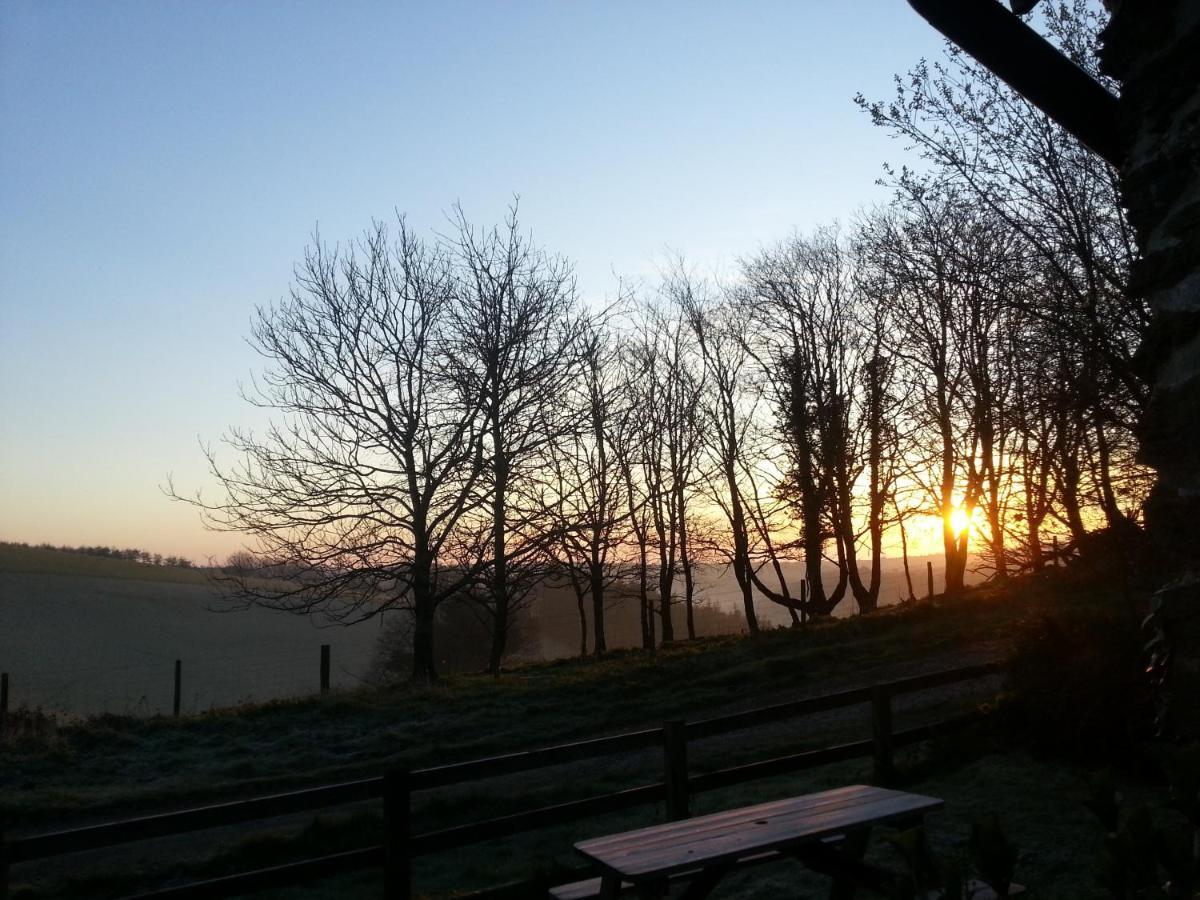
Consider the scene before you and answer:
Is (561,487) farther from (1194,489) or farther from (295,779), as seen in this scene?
(1194,489)

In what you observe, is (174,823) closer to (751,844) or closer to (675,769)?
(751,844)

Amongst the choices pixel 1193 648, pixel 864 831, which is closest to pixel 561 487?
pixel 864 831

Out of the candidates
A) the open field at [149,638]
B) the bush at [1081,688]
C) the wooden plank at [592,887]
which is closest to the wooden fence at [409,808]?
the wooden plank at [592,887]

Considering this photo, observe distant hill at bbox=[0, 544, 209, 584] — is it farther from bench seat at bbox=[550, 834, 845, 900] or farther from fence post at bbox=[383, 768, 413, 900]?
bench seat at bbox=[550, 834, 845, 900]

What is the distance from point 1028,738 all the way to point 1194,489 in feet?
19.6

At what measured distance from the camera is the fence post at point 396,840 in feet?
19.4

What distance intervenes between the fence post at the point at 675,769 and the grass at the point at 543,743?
0.76 metres

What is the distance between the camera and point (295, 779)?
12172 mm

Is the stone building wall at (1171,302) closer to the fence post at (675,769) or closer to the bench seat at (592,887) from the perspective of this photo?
the bench seat at (592,887)

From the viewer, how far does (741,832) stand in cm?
446

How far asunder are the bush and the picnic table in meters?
3.13

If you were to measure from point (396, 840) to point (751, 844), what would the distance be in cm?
270

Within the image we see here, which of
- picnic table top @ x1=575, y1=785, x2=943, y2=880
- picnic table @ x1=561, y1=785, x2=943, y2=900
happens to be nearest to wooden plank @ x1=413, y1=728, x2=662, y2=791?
picnic table @ x1=561, y1=785, x2=943, y2=900

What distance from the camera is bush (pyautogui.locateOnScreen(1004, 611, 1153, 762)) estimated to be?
7.20m
